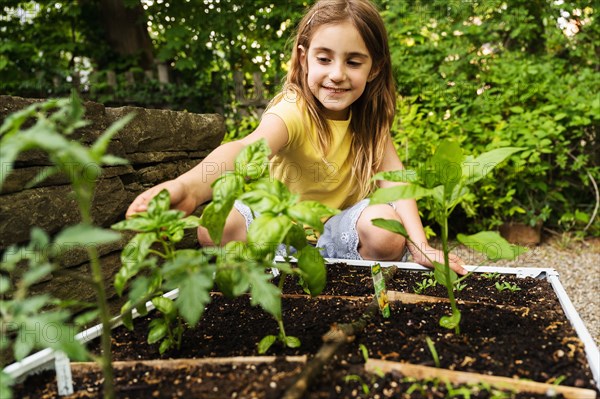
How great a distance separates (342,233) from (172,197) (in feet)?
4.27

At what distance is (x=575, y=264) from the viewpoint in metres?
3.91

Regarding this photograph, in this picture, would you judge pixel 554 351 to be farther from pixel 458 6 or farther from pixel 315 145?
pixel 458 6

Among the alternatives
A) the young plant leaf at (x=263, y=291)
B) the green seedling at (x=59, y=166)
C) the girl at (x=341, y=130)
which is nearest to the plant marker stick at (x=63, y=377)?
the green seedling at (x=59, y=166)

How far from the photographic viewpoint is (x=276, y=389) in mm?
968

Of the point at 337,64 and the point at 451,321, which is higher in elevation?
the point at 337,64

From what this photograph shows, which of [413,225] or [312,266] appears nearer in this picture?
[312,266]

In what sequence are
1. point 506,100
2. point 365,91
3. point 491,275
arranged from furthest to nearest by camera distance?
point 506,100 → point 365,91 → point 491,275

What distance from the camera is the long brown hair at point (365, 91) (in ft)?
6.99

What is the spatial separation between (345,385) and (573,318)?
741 millimetres

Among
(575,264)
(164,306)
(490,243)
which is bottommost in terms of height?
(575,264)

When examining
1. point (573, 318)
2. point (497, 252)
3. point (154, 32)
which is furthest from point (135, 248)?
point (154, 32)

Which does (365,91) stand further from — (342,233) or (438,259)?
(438,259)

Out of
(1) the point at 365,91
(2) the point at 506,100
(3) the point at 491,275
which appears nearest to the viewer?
(3) the point at 491,275

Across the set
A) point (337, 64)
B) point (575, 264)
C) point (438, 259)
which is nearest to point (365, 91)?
point (337, 64)
